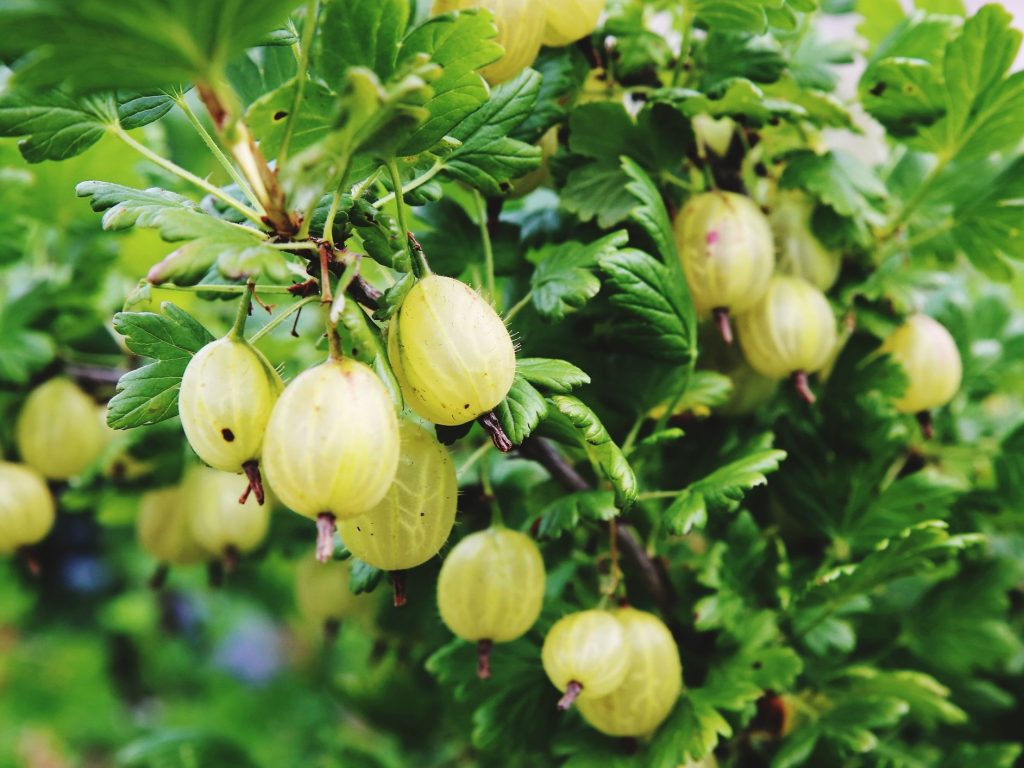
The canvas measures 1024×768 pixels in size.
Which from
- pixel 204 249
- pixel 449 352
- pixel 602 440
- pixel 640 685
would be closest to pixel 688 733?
pixel 640 685

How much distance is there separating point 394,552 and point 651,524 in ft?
1.05

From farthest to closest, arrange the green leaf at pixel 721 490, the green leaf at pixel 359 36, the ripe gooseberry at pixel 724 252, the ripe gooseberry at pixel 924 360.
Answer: the ripe gooseberry at pixel 924 360 → the ripe gooseberry at pixel 724 252 → the green leaf at pixel 721 490 → the green leaf at pixel 359 36

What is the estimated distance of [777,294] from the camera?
80 centimetres

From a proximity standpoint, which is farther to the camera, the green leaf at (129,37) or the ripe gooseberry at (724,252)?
the ripe gooseberry at (724,252)

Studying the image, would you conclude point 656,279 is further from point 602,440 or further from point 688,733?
point 688,733

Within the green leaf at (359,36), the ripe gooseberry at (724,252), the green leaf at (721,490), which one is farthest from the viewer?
the ripe gooseberry at (724,252)

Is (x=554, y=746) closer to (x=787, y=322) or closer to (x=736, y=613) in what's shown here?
(x=736, y=613)

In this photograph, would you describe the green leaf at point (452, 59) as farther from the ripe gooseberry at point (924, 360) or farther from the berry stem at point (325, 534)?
the ripe gooseberry at point (924, 360)

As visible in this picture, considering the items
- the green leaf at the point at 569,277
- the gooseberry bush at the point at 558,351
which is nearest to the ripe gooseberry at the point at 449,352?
the gooseberry bush at the point at 558,351

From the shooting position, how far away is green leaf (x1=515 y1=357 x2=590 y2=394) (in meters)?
0.57

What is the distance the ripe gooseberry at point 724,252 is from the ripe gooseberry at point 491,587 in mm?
241

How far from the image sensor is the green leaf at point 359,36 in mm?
497

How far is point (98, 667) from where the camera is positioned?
1956 millimetres

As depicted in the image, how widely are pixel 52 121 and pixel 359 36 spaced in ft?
0.76
